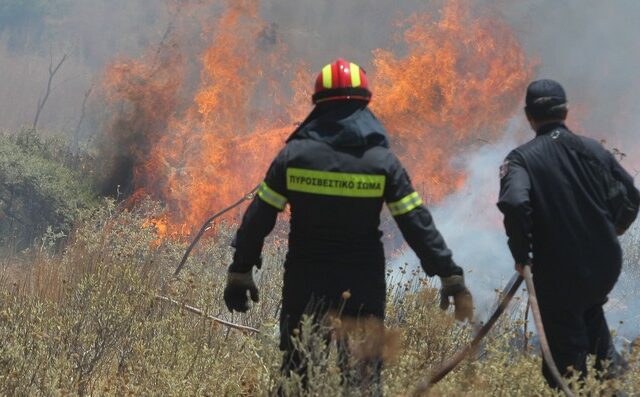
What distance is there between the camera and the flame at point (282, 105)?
55.1ft

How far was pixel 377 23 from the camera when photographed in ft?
69.4

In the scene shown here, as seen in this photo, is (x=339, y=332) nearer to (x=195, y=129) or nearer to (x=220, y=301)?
(x=220, y=301)

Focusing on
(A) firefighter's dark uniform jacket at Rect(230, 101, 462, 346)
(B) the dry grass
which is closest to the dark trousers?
(B) the dry grass

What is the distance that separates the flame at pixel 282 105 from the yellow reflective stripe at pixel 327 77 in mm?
11876

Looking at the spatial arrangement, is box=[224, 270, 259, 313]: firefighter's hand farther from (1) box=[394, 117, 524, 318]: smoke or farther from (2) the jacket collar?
(1) box=[394, 117, 524, 318]: smoke

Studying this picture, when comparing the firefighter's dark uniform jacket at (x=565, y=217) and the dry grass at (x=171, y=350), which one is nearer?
the dry grass at (x=171, y=350)

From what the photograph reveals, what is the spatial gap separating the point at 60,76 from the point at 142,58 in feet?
90.5

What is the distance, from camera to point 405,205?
3.44 m

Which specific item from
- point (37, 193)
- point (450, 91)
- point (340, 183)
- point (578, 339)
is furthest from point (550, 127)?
point (37, 193)

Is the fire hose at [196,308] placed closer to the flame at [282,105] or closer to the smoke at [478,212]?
the flame at [282,105]

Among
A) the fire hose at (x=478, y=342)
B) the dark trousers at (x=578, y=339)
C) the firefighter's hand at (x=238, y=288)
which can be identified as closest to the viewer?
the fire hose at (x=478, y=342)

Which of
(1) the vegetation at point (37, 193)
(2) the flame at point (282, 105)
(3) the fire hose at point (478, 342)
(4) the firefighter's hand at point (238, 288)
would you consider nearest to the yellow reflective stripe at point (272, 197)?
(4) the firefighter's hand at point (238, 288)

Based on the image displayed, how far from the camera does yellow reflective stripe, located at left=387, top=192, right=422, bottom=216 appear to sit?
11.3ft

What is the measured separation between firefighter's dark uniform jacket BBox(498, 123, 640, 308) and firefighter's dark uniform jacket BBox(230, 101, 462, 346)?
0.58m
